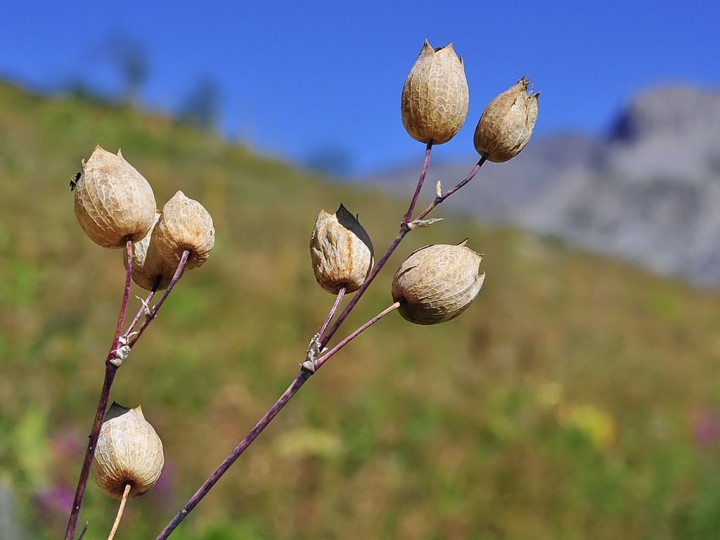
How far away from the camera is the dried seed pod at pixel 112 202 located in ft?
2.04

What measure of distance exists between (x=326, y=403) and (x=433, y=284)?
5.64 metres

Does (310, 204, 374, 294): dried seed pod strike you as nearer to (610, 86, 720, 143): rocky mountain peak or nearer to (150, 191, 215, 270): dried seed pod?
(150, 191, 215, 270): dried seed pod

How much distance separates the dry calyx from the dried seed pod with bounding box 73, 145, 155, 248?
0.05 ft

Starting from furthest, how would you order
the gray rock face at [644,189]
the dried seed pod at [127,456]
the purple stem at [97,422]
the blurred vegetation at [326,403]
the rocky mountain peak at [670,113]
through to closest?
the rocky mountain peak at [670,113], the gray rock face at [644,189], the blurred vegetation at [326,403], the dried seed pod at [127,456], the purple stem at [97,422]

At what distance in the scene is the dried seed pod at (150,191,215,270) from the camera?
640 mm

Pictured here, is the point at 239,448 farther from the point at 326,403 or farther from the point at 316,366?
the point at 326,403

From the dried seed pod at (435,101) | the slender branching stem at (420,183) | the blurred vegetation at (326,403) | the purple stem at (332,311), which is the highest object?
the blurred vegetation at (326,403)

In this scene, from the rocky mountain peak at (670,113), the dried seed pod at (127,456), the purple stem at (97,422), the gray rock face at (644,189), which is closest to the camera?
the purple stem at (97,422)

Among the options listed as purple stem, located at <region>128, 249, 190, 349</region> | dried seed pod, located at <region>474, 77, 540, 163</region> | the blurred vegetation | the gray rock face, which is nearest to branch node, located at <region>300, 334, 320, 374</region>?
purple stem, located at <region>128, 249, 190, 349</region>

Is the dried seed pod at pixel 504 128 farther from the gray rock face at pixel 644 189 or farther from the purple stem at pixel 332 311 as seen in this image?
the gray rock face at pixel 644 189

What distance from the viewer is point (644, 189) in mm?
72812

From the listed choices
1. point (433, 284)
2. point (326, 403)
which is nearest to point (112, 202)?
point (433, 284)

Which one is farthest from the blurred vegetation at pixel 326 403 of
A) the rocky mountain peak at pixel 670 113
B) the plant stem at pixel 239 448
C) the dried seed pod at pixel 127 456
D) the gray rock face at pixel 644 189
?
the rocky mountain peak at pixel 670 113

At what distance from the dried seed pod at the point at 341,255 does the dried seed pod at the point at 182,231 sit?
0.09 metres
